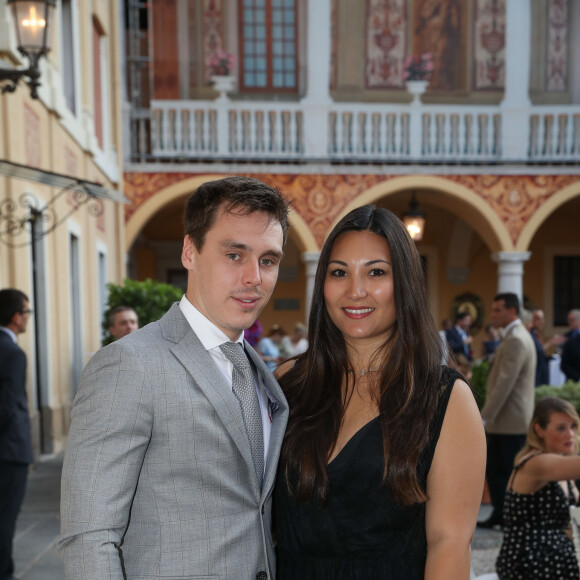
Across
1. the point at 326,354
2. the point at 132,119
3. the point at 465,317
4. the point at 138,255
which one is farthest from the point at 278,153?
the point at 326,354

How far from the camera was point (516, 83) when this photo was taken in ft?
42.0

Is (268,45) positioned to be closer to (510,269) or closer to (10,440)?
(510,269)

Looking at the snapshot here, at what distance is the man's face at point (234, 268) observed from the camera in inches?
69.0

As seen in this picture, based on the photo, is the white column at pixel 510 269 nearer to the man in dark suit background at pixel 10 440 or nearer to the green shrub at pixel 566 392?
the green shrub at pixel 566 392

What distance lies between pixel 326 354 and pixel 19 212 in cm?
528

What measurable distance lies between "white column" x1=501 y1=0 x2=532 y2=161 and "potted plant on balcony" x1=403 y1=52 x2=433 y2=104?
51.0 inches

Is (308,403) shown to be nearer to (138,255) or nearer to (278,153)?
(278,153)

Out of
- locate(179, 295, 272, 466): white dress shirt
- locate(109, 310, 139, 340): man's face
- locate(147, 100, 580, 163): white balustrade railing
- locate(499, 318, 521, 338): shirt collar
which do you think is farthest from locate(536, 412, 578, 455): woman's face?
locate(147, 100, 580, 163): white balustrade railing

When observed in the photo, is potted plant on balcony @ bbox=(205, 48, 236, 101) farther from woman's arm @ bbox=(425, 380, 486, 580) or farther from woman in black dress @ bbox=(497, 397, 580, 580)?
woman's arm @ bbox=(425, 380, 486, 580)

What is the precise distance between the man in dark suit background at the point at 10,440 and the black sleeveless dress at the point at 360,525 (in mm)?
2612

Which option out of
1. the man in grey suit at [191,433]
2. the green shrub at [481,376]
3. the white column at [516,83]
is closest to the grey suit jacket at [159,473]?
the man in grey suit at [191,433]

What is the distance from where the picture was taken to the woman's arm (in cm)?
189

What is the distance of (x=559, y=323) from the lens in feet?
55.8

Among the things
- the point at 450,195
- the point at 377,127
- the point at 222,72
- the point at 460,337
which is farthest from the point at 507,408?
the point at 222,72
